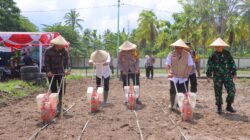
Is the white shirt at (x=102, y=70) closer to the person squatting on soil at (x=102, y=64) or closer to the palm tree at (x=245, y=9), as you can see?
the person squatting on soil at (x=102, y=64)

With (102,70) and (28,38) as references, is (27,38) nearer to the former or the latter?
(28,38)

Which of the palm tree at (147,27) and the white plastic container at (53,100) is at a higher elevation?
the palm tree at (147,27)

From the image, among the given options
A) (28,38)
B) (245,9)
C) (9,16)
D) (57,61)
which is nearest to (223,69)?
(57,61)

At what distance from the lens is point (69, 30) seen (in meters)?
55.8

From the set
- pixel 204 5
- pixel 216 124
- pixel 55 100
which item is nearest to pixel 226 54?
pixel 216 124

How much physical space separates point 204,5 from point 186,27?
3775 mm

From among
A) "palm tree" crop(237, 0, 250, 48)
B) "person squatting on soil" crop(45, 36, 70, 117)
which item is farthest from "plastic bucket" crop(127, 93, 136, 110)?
"palm tree" crop(237, 0, 250, 48)

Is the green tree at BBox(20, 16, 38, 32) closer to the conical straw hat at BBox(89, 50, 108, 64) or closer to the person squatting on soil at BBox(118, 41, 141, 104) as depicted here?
the conical straw hat at BBox(89, 50, 108, 64)

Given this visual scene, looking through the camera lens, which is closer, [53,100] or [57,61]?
[53,100]

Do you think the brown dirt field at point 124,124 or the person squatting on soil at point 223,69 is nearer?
the brown dirt field at point 124,124

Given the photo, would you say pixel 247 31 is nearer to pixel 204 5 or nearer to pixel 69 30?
pixel 204 5

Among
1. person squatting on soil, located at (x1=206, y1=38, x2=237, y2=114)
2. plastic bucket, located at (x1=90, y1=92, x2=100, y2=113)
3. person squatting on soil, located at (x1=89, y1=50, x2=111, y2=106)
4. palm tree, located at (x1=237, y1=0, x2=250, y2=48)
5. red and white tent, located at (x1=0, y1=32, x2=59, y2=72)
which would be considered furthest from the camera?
palm tree, located at (x1=237, y1=0, x2=250, y2=48)

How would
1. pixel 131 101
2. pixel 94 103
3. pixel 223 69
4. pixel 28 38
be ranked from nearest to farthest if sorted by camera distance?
pixel 223 69 < pixel 94 103 < pixel 131 101 < pixel 28 38

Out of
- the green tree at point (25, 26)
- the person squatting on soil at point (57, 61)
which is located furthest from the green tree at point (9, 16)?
the person squatting on soil at point (57, 61)
